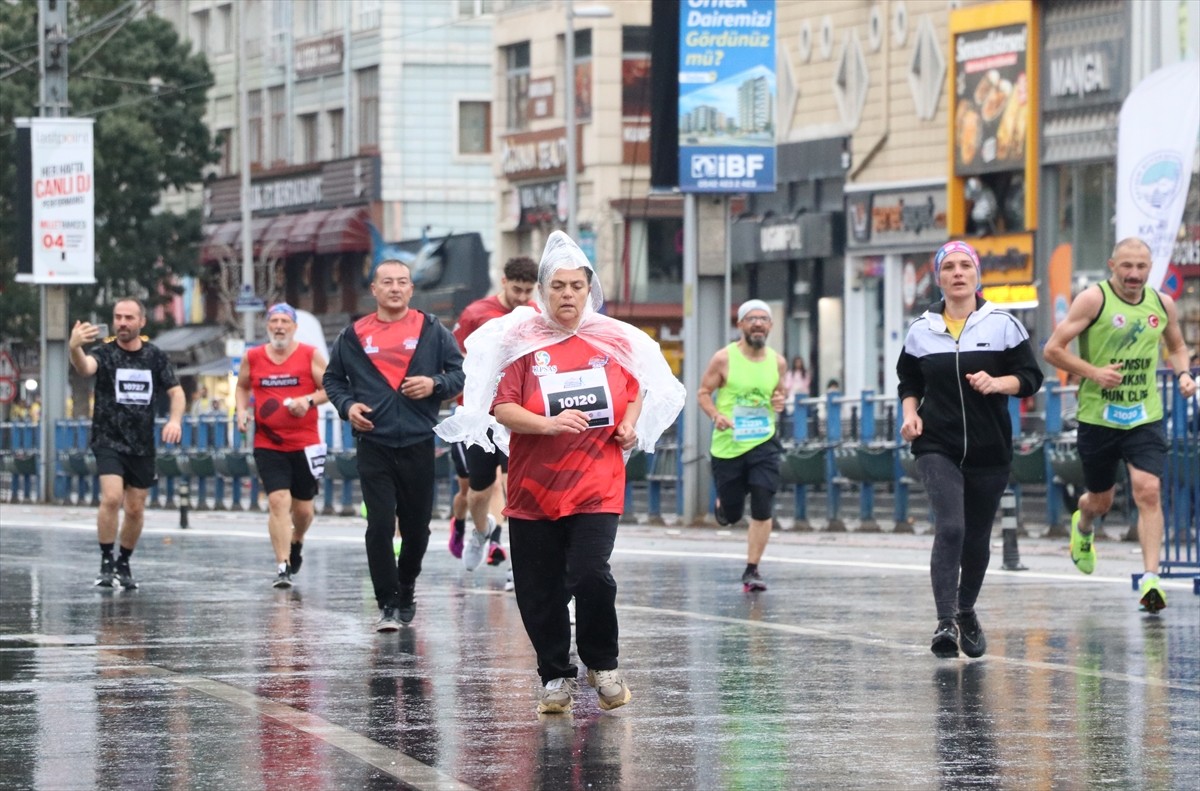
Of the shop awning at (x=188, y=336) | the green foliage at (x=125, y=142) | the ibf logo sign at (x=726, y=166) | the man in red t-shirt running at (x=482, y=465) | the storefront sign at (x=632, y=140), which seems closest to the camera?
the man in red t-shirt running at (x=482, y=465)

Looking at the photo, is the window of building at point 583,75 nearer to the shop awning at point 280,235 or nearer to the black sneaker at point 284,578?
the shop awning at point 280,235

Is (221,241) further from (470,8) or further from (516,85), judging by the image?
(516,85)

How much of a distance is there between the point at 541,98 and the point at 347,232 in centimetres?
810

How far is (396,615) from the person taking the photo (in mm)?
13422

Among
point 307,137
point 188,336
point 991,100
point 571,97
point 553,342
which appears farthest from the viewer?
point 188,336

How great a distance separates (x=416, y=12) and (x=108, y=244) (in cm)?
871

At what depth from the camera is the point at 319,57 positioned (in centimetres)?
6756

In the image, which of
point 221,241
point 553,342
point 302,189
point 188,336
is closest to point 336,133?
point 302,189

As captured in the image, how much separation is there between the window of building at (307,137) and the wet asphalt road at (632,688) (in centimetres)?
5224

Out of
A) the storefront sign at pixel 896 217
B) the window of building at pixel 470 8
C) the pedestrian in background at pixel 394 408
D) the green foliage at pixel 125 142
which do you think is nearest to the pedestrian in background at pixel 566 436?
the pedestrian in background at pixel 394 408

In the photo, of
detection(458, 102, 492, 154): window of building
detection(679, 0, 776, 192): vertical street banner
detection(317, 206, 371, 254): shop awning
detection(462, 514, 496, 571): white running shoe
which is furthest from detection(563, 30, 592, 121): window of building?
detection(462, 514, 496, 571): white running shoe

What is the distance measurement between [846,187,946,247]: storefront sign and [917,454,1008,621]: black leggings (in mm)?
30316

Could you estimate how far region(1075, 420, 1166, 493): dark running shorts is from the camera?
14078 mm

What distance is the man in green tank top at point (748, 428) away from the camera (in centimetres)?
1673
